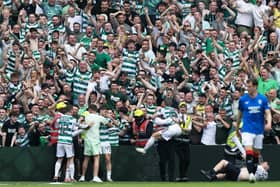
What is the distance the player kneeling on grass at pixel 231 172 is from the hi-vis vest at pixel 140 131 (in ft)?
6.45

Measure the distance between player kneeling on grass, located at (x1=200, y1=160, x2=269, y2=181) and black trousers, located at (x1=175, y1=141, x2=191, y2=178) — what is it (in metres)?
0.62

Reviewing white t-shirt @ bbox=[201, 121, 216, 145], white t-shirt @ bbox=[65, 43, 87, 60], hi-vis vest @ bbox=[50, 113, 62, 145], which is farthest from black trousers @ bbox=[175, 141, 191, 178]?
white t-shirt @ bbox=[65, 43, 87, 60]

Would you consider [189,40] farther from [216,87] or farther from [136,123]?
[136,123]

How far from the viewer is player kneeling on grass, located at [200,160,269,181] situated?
92.0 feet

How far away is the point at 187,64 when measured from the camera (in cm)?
3228

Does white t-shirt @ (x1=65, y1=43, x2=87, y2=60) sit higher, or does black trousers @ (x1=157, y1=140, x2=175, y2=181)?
white t-shirt @ (x1=65, y1=43, x2=87, y2=60)

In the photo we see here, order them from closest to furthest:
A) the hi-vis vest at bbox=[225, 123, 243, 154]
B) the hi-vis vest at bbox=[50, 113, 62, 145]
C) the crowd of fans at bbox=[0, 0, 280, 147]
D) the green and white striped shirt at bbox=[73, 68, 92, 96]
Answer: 1. the hi-vis vest at bbox=[225, 123, 243, 154]
2. the hi-vis vest at bbox=[50, 113, 62, 145]
3. the crowd of fans at bbox=[0, 0, 280, 147]
4. the green and white striped shirt at bbox=[73, 68, 92, 96]

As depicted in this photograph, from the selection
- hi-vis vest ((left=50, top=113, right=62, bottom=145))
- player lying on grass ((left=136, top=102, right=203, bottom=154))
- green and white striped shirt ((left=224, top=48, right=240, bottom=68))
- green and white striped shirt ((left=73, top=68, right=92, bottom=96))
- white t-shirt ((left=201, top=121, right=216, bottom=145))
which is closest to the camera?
player lying on grass ((left=136, top=102, right=203, bottom=154))

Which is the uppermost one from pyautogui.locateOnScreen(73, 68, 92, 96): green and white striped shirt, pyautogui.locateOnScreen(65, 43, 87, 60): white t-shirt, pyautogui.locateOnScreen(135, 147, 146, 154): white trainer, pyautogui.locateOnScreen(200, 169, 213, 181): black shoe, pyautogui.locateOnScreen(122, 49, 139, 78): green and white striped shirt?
pyautogui.locateOnScreen(65, 43, 87, 60): white t-shirt

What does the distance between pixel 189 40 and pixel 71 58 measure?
3501mm

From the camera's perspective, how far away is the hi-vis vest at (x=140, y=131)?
1154 inches

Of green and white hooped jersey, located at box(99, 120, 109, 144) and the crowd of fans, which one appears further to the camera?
the crowd of fans

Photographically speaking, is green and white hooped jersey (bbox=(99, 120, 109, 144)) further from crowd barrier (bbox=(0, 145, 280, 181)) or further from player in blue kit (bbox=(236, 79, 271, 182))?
player in blue kit (bbox=(236, 79, 271, 182))

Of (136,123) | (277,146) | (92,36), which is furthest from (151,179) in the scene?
(92,36)
